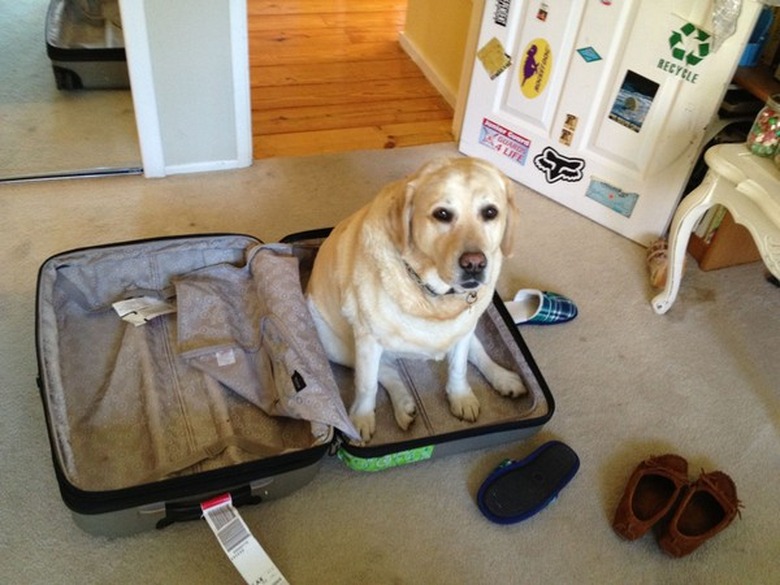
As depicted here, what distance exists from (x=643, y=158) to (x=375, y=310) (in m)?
1.21

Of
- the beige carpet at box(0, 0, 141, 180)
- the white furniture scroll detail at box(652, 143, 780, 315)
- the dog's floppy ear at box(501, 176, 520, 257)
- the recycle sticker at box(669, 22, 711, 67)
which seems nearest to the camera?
the dog's floppy ear at box(501, 176, 520, 257)

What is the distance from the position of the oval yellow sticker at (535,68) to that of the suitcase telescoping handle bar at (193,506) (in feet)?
5.26

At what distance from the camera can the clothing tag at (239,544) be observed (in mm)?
1316

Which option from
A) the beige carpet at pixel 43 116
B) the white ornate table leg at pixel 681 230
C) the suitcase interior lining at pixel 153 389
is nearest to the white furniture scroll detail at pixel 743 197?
the white ornate table leg at pixel 681 230

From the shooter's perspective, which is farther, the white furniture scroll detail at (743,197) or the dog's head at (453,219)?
the white furniture scroll detail at (743,197)

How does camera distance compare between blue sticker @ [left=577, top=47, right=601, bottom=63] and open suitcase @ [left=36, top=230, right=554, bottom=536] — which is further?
blue sticker @ [left=577, top=47, right=601, bottom=63]

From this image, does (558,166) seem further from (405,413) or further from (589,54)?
(405,413)

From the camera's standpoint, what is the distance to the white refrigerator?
1.94 metres

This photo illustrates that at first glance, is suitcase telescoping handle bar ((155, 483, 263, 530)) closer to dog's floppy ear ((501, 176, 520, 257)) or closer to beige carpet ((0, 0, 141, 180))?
dog's floppy ear ((501, 176, 520, 257))

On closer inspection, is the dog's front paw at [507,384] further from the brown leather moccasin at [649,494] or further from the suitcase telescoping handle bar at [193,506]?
the suitcase telescoping handle bar at [193,506]

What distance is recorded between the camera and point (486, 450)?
1.64 metres

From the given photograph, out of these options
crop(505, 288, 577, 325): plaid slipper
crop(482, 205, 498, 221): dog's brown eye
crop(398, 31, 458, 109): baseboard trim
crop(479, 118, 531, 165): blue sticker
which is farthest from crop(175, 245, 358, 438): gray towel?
crop(398, 31, 458, 109): baseboard trim

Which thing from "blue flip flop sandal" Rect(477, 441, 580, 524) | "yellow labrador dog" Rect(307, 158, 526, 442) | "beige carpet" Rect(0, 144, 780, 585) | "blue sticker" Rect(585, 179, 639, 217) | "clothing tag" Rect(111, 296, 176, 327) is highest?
"yellow labrador dog" Rect(307, 158, 526, 442)

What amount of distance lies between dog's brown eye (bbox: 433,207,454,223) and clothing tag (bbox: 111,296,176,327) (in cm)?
88
